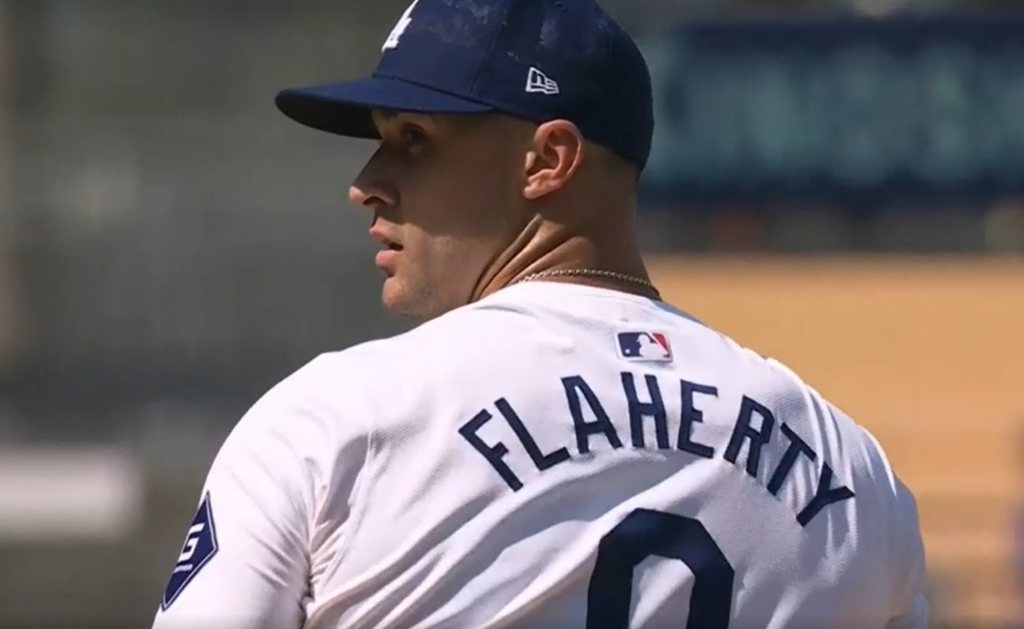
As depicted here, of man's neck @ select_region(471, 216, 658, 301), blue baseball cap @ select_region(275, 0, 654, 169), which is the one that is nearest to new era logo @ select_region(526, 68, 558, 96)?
blue baseball cap @ select_region(275, 0, 654, 169)

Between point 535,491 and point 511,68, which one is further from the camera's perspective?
point 511,68

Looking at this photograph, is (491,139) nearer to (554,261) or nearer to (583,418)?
(554,261)

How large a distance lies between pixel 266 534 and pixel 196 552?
6 cm

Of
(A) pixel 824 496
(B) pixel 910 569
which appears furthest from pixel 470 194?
(B) pixel 910 569

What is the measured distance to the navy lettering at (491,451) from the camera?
51.2 inches

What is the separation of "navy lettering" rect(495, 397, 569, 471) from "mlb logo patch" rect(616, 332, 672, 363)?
105 millimetres

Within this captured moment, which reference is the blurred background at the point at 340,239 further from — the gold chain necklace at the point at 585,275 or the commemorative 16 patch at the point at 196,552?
the commemorative 16 patch at the point at 196,552

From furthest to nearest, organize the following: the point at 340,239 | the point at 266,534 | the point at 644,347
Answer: the point at 340,239
the point at 644,347
the point at 266,534

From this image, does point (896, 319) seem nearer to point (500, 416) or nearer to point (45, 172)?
point (45, 172)

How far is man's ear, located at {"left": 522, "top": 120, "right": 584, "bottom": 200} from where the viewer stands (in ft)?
4.66

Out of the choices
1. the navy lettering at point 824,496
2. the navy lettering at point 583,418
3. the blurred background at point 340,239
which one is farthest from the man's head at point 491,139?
the blurred background at point 340,239

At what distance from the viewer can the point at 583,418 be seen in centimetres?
133

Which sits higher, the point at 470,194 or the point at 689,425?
the point at 470,194

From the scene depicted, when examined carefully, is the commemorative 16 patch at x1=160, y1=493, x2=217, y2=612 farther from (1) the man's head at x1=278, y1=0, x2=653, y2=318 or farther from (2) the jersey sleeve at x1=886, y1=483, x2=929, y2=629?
(2) the jersey sleeve at x1=886, y1=483, x2=929, y2=629
